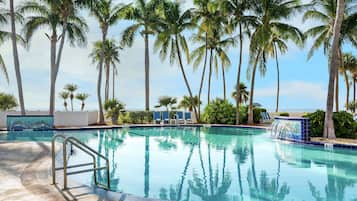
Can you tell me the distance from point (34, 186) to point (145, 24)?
1683cm

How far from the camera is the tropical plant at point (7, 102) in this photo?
66.4ft

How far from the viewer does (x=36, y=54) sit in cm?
1822

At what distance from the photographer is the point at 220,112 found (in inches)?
754

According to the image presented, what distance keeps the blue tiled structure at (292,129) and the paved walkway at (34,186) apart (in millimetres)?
8662

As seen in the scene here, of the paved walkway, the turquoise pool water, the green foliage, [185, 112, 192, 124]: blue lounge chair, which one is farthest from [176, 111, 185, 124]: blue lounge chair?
the paved walkway

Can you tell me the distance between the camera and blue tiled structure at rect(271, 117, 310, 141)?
10797 millimetres

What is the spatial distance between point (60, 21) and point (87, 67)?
42.2 feet

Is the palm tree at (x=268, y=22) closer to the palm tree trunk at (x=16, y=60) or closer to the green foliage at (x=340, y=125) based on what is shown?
the green foliage at (x=340, y=125)

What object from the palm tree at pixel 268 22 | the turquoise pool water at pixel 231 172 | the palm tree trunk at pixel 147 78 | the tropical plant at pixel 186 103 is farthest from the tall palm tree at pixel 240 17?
the turquoise pool water at pixel 231 172

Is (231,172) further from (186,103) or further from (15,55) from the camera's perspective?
(186,103)

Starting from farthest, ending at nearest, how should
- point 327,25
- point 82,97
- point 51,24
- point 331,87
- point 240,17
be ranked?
1. point 82,97
2. point 240,17
3. point 51,24
4. point 327,25
5. point 331,87

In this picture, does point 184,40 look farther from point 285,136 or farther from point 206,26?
point 285,136

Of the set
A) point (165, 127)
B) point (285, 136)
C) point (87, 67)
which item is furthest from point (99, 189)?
point (87, 67)

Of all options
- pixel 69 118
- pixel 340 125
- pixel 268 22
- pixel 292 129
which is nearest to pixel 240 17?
pixel 268 22
